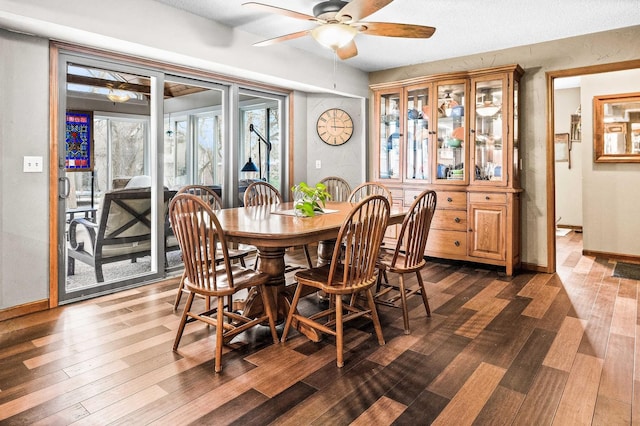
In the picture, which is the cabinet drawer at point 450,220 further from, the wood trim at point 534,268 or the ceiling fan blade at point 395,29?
the ceiling fan blade at point 395,29

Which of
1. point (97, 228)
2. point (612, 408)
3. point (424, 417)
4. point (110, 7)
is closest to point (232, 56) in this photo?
point (110, 7)

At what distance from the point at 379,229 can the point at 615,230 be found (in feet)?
14.2

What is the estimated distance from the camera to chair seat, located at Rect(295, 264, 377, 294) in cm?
234

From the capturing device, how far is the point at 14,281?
9.69ft

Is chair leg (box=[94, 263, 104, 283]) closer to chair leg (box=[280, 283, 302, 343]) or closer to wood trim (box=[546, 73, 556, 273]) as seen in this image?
chair leg (box=[280, 283, 302, 343])

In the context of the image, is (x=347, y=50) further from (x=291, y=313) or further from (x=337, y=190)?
(x=291, y=313)

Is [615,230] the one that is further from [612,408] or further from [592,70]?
[612,408]

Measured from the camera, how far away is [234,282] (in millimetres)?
2422

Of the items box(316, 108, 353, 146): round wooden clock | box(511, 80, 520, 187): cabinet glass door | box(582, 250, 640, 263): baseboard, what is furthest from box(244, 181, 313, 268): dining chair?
box(582, 250, 640, 263): baseboard

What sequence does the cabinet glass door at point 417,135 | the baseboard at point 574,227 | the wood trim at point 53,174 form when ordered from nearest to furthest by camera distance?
the wood trim at point 53,174 → the cabinet glass door at point 417,135 → the baseboard at point 574,227

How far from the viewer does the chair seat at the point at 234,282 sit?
89.9 inches

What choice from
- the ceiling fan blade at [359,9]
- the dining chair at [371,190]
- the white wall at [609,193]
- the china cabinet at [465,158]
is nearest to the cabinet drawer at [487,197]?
the china cabinet at [465,158]

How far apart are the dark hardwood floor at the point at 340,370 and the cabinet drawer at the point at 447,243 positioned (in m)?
1.25

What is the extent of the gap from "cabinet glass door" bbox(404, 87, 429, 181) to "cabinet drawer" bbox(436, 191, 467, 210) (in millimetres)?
314
